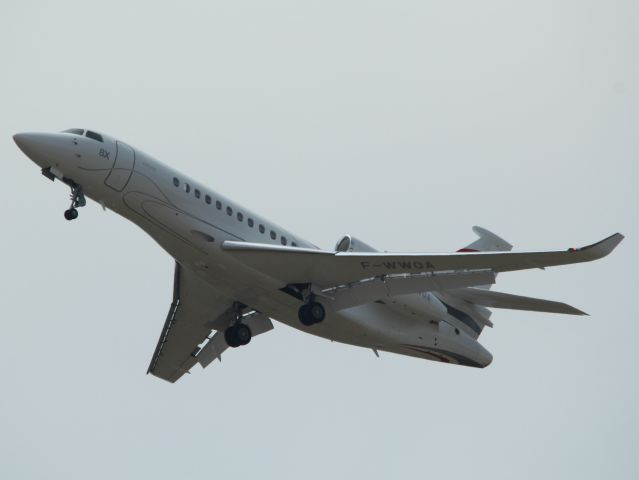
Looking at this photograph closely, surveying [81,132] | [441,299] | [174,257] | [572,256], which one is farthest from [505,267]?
[81,132]

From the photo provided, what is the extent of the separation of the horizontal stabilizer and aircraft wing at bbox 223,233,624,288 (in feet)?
8.73

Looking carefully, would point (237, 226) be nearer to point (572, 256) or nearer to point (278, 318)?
point (278, 318)

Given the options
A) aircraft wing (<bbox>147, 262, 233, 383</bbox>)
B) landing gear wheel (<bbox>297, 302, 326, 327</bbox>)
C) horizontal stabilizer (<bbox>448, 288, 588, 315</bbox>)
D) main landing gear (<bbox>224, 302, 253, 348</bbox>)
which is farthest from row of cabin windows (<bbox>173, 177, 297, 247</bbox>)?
horizontal stabilizer (<bbox>448, 288, 588, 315</bbox>)

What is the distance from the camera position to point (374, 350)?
28047 mm

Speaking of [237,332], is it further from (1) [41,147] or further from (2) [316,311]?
(1) [41,147]

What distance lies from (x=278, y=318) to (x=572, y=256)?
822 cm

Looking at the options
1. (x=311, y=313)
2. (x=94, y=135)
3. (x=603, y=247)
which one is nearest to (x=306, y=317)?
(x=311, y=313)

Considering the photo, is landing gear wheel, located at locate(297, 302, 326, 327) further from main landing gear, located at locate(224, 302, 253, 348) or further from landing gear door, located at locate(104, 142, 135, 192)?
landing gear door, located at locate(104, 142, 135, 192)

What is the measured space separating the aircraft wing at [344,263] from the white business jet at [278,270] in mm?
25

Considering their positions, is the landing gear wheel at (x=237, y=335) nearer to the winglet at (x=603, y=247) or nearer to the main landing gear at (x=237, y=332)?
the main landing gear at (x=237, y=332)

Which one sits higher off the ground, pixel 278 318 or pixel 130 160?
pixel 130 160

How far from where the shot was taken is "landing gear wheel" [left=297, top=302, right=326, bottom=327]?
25.5 meters

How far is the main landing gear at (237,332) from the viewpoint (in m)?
28.0

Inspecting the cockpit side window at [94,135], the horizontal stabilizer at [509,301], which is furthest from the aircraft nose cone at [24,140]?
the horizontal stabilizer at [509,301]
